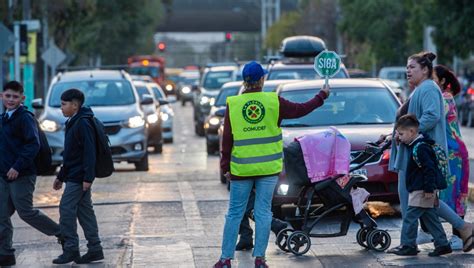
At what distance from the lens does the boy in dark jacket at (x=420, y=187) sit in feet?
34.6

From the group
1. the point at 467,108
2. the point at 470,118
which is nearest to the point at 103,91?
the point at 470,118

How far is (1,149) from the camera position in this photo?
36.1ft

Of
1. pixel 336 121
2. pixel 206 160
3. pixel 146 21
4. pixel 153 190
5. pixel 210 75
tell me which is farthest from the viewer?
pixel 146 21

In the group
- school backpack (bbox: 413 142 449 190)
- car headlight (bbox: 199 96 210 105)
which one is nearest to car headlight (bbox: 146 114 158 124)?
car headlight (bbox: 199 96 210 105)

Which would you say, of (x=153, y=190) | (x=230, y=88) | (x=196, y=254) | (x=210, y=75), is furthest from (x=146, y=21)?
(x=196, y=254)

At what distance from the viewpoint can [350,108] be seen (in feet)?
49.8

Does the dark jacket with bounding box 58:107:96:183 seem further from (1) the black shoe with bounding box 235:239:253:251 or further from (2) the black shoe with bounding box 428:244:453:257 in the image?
(2) the black shoe with bounding box 428:244:453:257

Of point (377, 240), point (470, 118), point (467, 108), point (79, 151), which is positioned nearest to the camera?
point (79, 151)

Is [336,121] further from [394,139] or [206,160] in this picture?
[206,160]

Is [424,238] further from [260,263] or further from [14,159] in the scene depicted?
[14,159]

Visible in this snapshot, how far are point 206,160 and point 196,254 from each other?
13857 mm

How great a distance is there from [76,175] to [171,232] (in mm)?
2336

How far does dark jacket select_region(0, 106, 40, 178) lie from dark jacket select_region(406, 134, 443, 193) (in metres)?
3.21

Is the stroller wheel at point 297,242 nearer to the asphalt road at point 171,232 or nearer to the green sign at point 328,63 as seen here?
the asphalt road at point 171,232
